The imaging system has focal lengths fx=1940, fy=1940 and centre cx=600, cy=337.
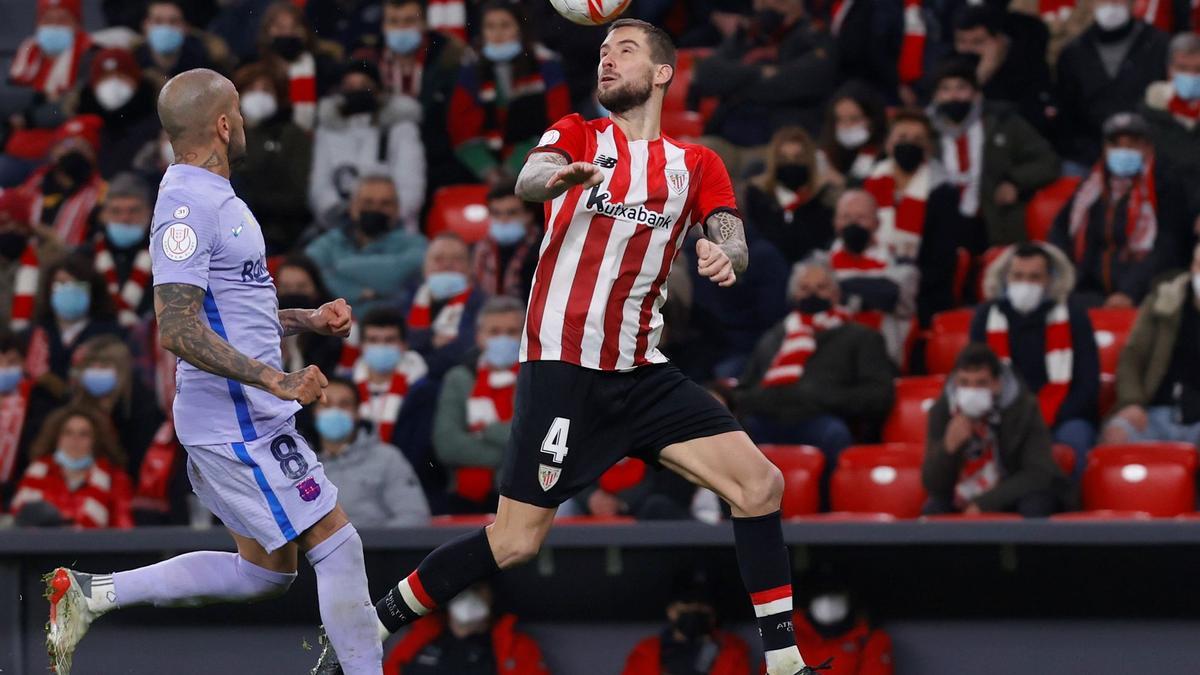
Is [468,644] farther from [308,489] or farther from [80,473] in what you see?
[308,489]

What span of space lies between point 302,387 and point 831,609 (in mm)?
3516

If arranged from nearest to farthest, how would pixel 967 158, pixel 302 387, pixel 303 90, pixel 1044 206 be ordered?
pixel 302 387 < pixel 967 158 < pixel 1044 206 < pixel 303 90

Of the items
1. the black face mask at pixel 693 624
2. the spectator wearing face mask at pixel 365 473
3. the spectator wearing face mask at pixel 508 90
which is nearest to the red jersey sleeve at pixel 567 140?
the black face mask at pixel 693 624

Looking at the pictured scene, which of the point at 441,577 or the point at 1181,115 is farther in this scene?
the point at 1181,115

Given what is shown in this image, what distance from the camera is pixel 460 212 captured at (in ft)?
36.5

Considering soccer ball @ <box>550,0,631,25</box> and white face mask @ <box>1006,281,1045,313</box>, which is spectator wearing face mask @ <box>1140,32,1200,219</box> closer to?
white face mask @ <box>1006,281,1045,313</box>

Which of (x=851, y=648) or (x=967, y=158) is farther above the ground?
(x=967, y=158)

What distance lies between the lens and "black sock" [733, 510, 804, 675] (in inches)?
236

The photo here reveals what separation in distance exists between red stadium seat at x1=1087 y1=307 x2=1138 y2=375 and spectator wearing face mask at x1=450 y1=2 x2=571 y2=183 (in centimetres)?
341

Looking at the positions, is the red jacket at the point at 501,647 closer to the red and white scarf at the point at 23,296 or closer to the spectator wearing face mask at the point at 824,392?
the spectator wearing face mask at the point at 824,392

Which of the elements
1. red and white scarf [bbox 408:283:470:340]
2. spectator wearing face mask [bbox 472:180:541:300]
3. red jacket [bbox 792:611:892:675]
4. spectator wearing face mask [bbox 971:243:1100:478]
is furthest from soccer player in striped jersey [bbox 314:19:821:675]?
spectator wearing face mask [bbox 472:180:541:300]

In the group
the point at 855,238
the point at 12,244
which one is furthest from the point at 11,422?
the point at 855,238

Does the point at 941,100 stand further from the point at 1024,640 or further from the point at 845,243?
the point at 1024,640

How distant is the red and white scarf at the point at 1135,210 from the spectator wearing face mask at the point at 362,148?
3.69 meters
